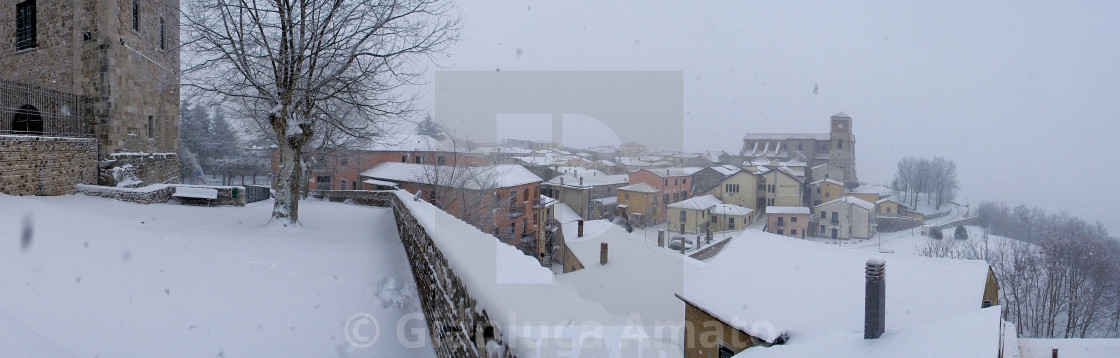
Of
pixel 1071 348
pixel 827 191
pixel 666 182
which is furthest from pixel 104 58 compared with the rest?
pixel 827 191

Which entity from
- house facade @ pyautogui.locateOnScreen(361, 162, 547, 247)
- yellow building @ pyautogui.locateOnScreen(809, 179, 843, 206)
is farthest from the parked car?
yellow building @ pyautogui.locateOnScreen(809, 179, 843, 206)

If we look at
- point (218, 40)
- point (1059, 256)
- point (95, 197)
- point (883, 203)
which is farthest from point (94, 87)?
point (883, 203)

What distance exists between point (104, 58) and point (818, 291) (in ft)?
55.4

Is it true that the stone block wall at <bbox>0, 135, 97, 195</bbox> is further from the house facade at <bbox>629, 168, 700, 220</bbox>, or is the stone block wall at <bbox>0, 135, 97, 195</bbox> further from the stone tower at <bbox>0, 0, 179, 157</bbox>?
the house facade at <bbox>629, 168, 700, 220</bbox>

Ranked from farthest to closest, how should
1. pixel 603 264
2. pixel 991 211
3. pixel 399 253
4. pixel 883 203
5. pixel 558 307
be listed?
pixel 991 211 → pixel 883 203 → pixel 603 264 → pixel 399 253 → pixel 558 307

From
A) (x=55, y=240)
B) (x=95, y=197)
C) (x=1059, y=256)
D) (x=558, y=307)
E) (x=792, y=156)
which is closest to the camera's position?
(x=558, y=307)

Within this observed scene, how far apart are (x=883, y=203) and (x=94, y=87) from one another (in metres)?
61.5

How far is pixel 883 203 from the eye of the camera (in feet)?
180

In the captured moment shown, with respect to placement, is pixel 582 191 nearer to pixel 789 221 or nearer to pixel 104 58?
pixel 789 221

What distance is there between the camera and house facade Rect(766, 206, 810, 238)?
47.3 meters

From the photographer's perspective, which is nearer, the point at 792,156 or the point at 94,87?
the point at 94,87

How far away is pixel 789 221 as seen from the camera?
48.0m

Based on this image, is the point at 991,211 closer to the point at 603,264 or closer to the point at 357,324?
the point at 603,264

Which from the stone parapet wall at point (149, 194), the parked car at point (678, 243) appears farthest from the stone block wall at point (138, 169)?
the parked car at point (678, 243)
